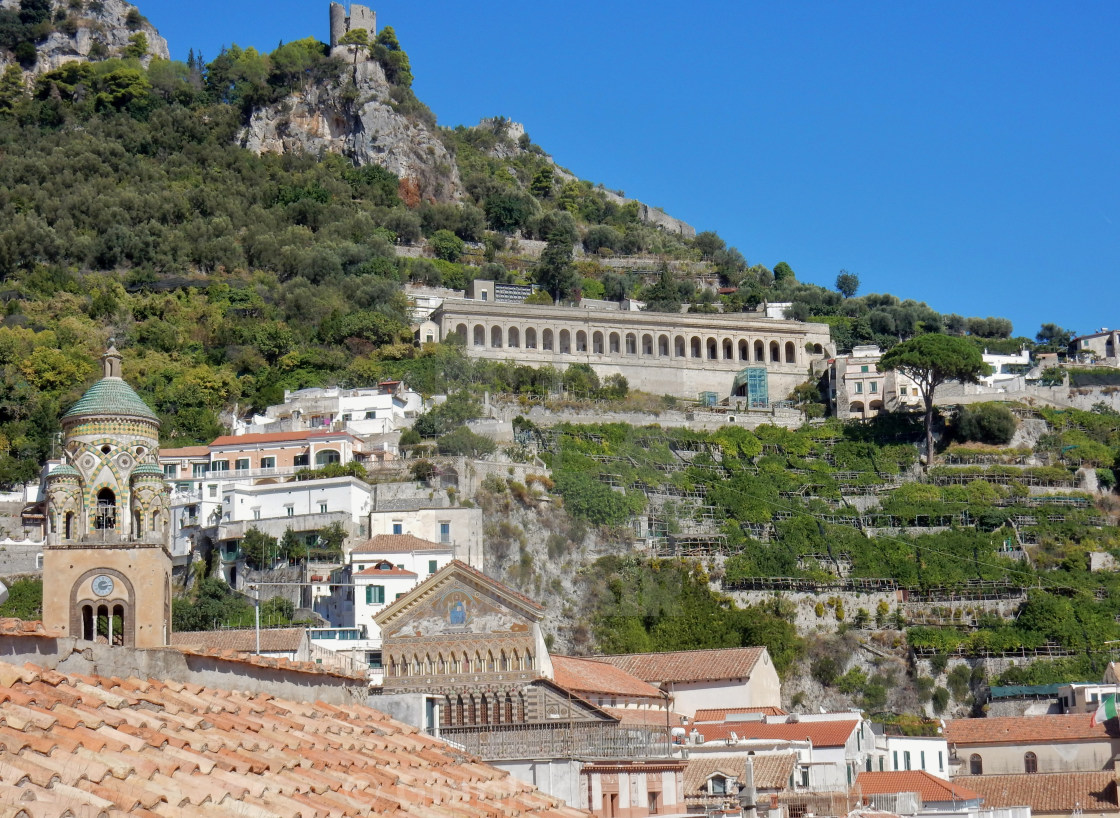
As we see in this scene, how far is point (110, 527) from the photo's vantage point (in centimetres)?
3472

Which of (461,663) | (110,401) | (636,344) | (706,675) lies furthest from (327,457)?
(461,663)

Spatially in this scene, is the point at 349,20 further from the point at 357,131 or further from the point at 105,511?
the point at 105,511

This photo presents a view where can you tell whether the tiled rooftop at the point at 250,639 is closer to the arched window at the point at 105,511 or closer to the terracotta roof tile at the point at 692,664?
the terracotta roof tile at the point at 692,664

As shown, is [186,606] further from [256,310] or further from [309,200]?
[309,200]

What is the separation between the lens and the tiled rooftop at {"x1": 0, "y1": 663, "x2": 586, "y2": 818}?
11.1 meters

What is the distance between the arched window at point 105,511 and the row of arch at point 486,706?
842 centimetres

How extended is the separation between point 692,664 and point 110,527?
20642 millimetres

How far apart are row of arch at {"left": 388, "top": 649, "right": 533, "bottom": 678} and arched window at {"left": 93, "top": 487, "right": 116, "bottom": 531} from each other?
294 inches

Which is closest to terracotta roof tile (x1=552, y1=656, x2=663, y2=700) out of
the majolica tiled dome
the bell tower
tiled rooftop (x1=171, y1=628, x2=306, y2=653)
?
tiled rooftop (x1=171, y1=628, x2=306, y2=653)

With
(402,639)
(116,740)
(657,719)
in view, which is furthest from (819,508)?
(116,740)

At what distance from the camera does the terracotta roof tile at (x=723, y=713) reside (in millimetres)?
45469

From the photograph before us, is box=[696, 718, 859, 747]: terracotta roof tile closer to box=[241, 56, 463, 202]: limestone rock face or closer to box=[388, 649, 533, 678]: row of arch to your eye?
box=[388, 649, 533, 678]: row of arch

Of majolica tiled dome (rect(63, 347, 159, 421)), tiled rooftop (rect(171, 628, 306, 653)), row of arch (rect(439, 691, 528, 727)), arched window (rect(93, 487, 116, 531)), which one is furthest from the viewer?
tiled rooftop (rect(171, 628, 306, 653))

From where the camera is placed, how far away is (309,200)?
9956 centimetres
